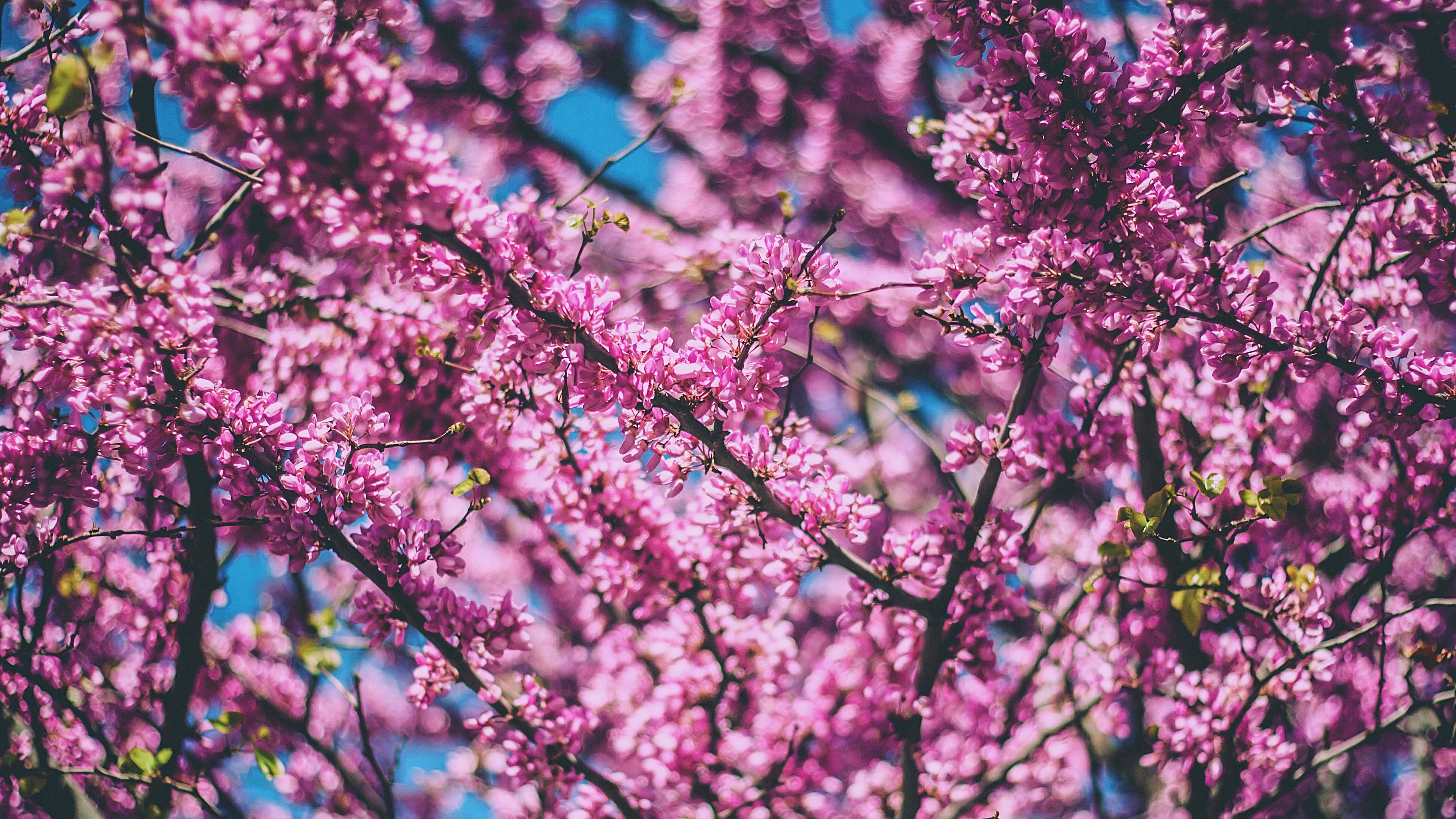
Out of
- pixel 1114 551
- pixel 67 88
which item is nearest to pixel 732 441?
pixel 1114 551

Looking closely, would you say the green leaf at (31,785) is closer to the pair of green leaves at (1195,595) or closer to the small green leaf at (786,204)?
the small green leaf at (786,204)

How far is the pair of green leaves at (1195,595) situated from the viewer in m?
2.22

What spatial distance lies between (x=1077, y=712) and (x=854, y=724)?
Answer: 102cm

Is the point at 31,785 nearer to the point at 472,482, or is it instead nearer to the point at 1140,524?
the point at 472,482

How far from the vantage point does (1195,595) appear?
230 cm

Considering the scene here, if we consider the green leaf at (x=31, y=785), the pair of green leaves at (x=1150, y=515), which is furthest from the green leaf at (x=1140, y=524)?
the green leaf at (x=31, y=785)

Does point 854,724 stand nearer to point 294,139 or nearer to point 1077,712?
point 1077,712

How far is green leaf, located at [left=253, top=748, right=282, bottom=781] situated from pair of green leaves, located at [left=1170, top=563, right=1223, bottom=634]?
2.95 metres

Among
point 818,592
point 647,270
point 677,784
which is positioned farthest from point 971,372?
point 677,784

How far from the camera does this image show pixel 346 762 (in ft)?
12.6

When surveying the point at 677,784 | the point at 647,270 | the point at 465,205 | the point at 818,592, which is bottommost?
the point at 677,784

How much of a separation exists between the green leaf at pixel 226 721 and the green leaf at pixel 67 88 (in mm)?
1906

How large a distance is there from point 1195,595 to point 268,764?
3.08 meters

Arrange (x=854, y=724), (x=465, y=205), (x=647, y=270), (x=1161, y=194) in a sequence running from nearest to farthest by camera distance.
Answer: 1. (x=465, y=205)
2. (x=1161, y=194)
3. (x=854, y=724)
4. (x=647, y=270)
